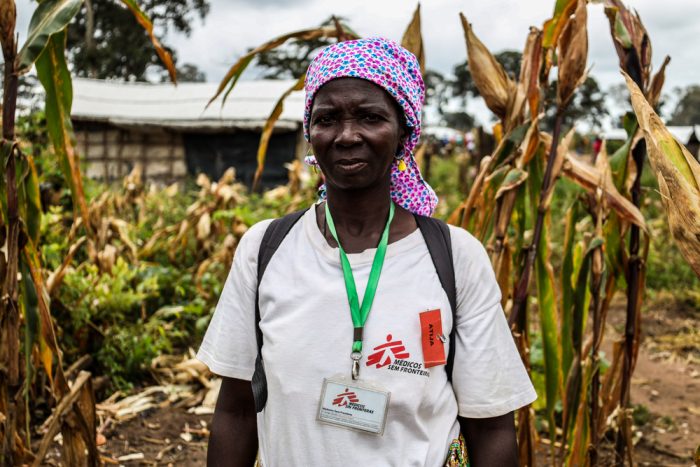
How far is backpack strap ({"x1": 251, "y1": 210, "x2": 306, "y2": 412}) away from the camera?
1.29m

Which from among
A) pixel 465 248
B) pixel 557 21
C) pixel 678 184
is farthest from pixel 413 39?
pixel 678 184

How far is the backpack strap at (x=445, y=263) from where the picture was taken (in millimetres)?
1232

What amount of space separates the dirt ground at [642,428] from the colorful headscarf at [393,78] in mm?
1600

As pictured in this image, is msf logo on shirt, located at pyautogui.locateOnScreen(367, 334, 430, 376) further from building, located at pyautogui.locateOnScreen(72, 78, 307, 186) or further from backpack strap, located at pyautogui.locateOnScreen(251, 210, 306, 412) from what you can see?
building, located at pyautogui.locateOnScreen(72, 78, 307, 186)

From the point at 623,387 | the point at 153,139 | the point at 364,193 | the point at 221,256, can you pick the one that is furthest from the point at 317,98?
the point at 153,139

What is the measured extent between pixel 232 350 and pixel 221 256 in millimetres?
3054

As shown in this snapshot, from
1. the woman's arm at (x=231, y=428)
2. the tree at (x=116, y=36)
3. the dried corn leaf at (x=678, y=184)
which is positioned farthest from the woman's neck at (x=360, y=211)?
the tree at (x=116, y=36)

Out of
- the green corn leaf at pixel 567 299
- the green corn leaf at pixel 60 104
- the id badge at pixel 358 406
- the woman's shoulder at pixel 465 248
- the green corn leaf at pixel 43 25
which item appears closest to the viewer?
the id badge at pixel 358 406

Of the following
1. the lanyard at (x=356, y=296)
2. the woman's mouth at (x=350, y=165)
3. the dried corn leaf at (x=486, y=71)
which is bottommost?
the lanyard at (x=356, y=296)

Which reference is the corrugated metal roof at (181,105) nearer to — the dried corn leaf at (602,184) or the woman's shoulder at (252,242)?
the dried corn leaf at (602,184)

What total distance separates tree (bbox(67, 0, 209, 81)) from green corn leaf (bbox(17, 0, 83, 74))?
67.7 feet

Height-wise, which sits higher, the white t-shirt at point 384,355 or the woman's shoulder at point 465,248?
the woman's shoulder at point 465,248

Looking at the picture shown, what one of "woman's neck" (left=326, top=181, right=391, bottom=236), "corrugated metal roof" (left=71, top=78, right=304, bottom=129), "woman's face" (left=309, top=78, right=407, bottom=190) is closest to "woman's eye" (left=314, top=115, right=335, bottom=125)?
"woman's face" (left=309, top=78, right=407, bottom=190)

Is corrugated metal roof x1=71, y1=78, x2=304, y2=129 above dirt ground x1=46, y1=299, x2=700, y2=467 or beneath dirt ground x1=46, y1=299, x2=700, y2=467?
above
